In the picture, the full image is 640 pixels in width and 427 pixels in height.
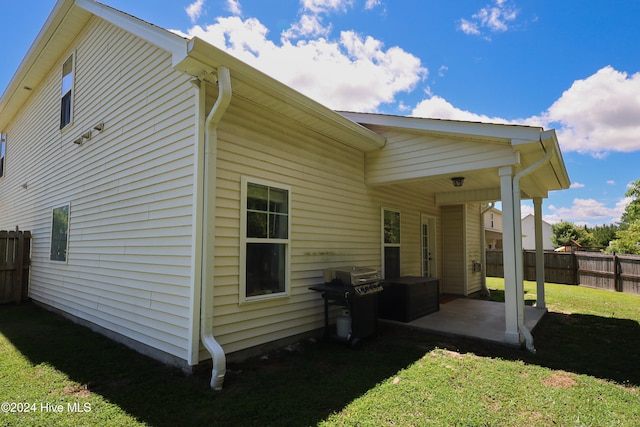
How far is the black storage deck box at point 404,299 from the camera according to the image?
5891 mm

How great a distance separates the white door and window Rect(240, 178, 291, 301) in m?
5.06

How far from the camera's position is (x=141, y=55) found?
4617 millimetres

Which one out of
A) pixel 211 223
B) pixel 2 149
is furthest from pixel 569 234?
pixel 2 149

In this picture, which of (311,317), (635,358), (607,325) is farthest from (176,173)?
(607,325)

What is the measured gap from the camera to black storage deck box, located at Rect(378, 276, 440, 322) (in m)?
5.89

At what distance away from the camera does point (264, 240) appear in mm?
4281

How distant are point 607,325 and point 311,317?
544 cm

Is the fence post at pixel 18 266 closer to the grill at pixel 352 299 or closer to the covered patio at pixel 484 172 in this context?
the grill at pixel 352 299

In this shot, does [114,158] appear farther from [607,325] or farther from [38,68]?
[607,325]

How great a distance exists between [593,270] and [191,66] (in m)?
14.2

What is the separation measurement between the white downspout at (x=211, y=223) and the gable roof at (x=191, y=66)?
25 centimetres

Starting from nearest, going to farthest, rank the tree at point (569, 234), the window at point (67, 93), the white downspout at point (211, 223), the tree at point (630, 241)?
the white downspout at point (211, 223), the window at point (67, 93), the tree at point (630, 241), the tree at point (569, 234)

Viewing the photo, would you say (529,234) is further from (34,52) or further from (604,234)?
(34,52)

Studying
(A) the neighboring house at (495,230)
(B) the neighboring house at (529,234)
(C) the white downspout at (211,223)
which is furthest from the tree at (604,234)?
(C) the white downspout at (211,223)
